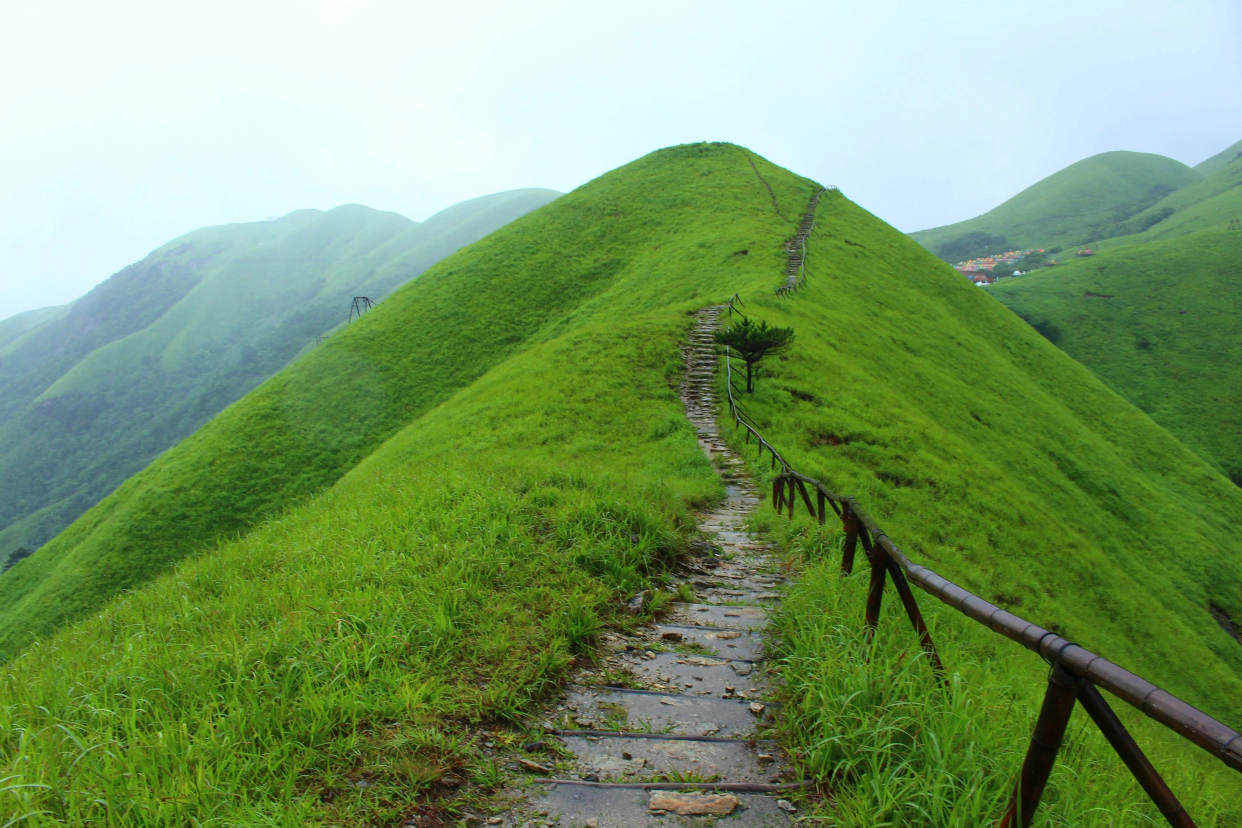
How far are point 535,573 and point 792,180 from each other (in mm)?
62801

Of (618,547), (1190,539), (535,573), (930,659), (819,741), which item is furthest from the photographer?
(1190,539)

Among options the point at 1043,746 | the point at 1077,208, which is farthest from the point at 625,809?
the point at 1077,208

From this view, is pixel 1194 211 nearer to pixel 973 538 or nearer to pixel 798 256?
pixel 798 256

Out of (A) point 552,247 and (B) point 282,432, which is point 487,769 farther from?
(A) point 552,247

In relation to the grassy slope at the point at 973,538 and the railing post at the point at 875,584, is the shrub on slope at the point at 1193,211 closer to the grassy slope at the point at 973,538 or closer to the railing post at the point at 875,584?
the grassy slope at the point at 973,538

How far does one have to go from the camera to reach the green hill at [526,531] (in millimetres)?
3301

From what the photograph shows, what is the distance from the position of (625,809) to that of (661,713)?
100 centimetres

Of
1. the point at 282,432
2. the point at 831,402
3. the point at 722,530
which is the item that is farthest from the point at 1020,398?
the point at 282,432

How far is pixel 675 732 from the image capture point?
397cm

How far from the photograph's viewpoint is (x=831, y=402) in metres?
18.3

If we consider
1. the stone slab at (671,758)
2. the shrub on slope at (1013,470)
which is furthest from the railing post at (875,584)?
the shrub on slope at (1013,470)

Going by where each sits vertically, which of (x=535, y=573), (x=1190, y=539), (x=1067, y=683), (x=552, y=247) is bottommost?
(x=1190, y=539)

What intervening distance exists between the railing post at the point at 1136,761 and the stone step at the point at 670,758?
186cm

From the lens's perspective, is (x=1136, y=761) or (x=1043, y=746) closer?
(x=1136, y=761)
